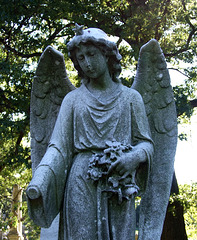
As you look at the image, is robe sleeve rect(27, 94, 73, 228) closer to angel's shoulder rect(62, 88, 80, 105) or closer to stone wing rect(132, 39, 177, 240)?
angel's shoulder rect(62, 88, 80, 105)

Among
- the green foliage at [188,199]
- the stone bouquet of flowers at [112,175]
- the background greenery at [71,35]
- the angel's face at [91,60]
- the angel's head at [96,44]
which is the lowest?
the stone bouquet of flowers at [112,175]

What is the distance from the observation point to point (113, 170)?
3.92 meters

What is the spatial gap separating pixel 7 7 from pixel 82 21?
2188mm

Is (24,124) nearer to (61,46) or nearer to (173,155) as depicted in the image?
(61,46)

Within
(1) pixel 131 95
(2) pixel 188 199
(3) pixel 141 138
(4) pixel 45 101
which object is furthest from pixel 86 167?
(2) pixel 188 199

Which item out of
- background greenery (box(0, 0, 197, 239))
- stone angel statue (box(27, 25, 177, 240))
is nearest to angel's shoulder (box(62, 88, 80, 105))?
stone angel statue (box(27, 25, 177, 240))

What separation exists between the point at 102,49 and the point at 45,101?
1238 millimetres

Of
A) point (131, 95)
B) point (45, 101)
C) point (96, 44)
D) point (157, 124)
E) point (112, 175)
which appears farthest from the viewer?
point (45, 101)

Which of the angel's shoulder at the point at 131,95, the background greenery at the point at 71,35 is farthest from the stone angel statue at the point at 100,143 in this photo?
the background greenery at the point at 71,35

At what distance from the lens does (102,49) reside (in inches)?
171

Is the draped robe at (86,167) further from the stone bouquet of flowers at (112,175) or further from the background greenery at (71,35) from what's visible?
the background greenery at (71,35)

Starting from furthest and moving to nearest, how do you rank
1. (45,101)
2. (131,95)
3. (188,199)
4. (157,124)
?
(188,199) → (45,101) → (157,124) → (131,95)

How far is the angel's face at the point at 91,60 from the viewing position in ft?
14.1

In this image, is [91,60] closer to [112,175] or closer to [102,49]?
[102,49]
